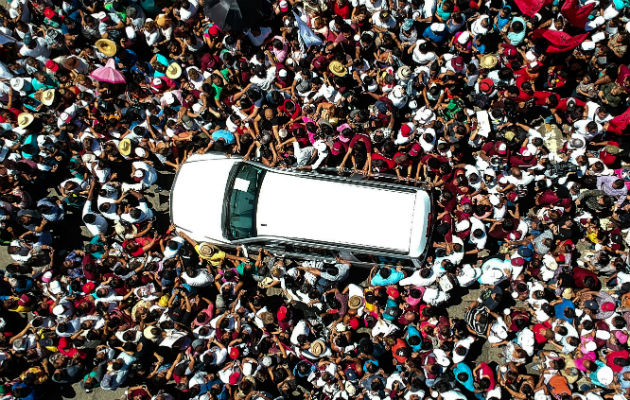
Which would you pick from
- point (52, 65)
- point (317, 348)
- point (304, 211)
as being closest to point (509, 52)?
point (304, 211)

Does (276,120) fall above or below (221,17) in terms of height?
below

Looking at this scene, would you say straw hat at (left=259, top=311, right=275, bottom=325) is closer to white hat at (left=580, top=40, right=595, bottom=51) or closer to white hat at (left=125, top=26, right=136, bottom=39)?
white hat at (left=125, top=26, right=136, bottom=39)

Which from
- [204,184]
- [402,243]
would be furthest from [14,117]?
[402,243]

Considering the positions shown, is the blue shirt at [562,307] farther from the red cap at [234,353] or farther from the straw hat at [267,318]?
the red cap at [234,353]

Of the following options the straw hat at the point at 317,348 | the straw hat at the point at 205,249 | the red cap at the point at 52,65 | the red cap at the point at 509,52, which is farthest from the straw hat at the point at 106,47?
the red cap at the point at 509,52

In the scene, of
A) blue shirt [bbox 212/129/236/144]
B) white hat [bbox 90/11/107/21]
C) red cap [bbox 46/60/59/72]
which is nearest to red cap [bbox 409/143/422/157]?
blue shirt [bbox 212/129/236/144]

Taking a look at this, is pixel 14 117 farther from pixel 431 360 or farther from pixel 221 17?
pixel 431 360
